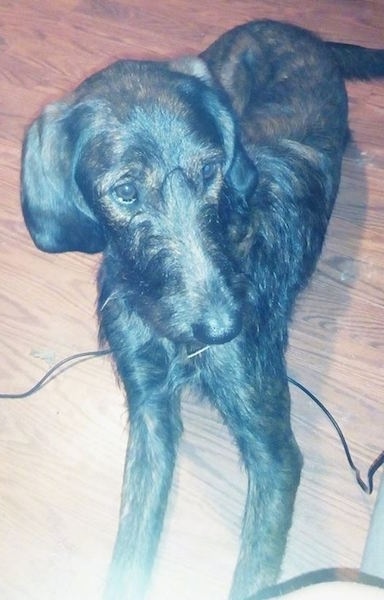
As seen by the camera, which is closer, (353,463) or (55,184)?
(55,184)

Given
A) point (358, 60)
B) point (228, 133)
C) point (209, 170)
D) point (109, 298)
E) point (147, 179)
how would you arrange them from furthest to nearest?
point (358, 60) → point (109, 298) → point (228, 133) → point (209, 170) → point (147, 179)

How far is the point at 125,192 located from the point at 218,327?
40cm

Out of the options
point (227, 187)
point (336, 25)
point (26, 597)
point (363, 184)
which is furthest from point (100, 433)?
point (336, 25)

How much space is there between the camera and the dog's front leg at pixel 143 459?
2.21 m

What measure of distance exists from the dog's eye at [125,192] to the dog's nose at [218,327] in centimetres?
34

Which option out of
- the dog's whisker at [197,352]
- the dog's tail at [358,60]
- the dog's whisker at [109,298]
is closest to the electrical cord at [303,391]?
the dog's whisker at [109,298]

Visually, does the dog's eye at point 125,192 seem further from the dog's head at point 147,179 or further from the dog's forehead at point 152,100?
the dog's forehead at point 152,100

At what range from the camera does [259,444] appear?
7.39 feet

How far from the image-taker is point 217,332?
1927mm

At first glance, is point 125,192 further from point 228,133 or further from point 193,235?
point 228,133

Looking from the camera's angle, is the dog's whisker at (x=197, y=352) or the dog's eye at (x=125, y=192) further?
the dog's whisker at (x=197, y=352)

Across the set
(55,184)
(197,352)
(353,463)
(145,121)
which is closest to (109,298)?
(197,352)

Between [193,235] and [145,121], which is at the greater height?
[145,121]

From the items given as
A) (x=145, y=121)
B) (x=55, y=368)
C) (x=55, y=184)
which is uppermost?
(x=145, y=121)
